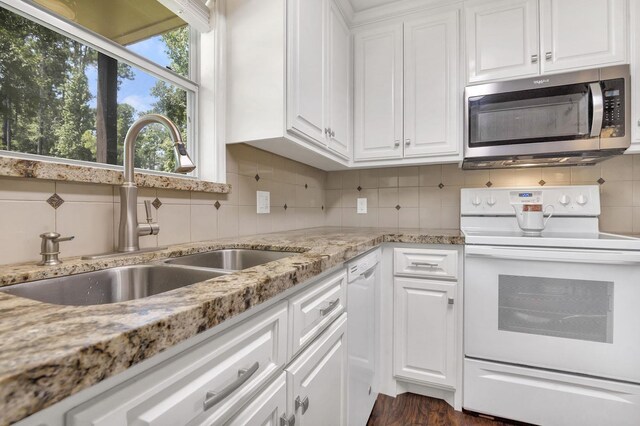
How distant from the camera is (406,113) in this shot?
1.96 metres

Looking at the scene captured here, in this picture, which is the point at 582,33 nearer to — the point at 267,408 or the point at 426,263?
the point at 426,263

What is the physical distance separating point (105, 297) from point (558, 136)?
209 centimetres

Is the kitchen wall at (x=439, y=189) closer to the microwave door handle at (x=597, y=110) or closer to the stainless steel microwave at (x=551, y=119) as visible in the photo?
the stainless steel microwave at (x=551, y=119)

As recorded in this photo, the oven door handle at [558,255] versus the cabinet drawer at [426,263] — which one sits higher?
the oven door handle at [558,255]

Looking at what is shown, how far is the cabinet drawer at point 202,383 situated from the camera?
360mm

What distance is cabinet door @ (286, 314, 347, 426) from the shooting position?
30.0 inches

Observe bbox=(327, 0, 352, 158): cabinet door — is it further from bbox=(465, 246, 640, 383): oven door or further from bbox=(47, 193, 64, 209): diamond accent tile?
bbox=(47, 193, 64, 209): diamond accent tile

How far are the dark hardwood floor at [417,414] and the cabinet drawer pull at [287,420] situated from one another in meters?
0.99

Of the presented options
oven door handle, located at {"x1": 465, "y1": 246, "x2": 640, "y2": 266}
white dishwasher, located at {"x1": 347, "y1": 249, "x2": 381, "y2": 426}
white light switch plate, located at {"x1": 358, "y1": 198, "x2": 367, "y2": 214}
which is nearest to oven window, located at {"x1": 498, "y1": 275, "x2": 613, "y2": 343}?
oven door handle, located at {"x1": 465, "y1": 246, "x2": 640, "y2": 266}

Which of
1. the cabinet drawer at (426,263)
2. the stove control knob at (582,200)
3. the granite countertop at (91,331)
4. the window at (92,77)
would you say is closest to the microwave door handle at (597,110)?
the stove control knob at (582,200)

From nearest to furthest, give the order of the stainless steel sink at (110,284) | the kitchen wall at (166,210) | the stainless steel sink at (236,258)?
1. the stainless steel sink at (110,284)
2. the kitchen wall at (166,210)
3. the stainless steel sink at (236,258)

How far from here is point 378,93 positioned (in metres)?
2.02

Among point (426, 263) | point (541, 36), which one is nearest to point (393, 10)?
point (541, 36)

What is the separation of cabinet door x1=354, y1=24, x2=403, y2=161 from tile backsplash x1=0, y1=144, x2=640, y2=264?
13.2 inches
